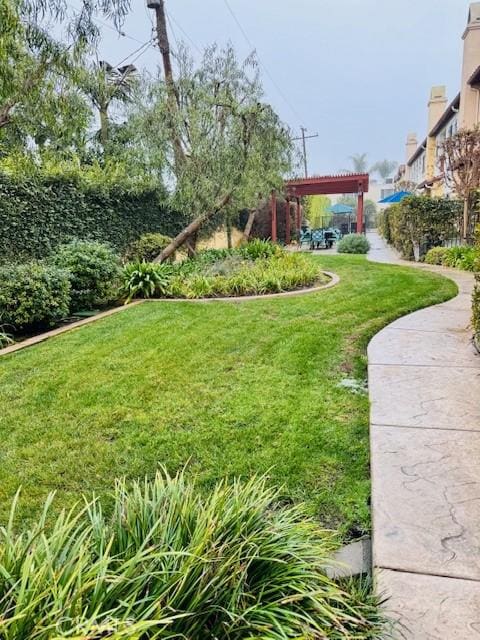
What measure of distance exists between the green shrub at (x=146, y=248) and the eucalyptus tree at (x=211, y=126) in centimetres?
208

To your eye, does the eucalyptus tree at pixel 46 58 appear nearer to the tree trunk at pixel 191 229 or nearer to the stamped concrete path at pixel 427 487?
the tree trunk at pixel 191 229

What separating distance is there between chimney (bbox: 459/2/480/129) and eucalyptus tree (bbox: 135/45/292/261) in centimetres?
1025

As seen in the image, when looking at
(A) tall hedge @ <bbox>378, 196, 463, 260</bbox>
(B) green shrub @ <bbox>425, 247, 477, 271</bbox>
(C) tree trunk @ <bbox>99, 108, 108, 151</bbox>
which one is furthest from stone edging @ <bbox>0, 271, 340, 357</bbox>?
(C) tree trunk @ <bbox>99, 108, 108, 151</bbox>

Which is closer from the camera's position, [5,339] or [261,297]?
[5,339]

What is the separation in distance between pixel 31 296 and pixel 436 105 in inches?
987

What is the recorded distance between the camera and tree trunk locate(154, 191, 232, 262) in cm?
978

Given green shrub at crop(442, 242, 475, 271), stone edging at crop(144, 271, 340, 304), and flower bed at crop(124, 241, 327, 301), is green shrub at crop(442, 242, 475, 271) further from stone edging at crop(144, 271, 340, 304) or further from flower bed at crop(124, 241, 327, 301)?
stone edging at crop(144, 271, 340, 304)

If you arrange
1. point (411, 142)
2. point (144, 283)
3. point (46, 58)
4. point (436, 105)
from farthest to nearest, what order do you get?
point (411, 142) < point (436, 105) < point (144, 283) < point (46, 58)

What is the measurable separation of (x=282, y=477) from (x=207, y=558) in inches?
42.6

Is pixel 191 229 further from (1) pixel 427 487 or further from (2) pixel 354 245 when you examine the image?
(1) pixel 427 487

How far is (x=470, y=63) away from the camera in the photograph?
15703 millimetres

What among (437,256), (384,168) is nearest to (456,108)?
(437,256)

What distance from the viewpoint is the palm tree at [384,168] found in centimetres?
6581

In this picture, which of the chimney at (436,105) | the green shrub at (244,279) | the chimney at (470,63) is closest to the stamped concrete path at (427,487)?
the green shrub at (244,279)
